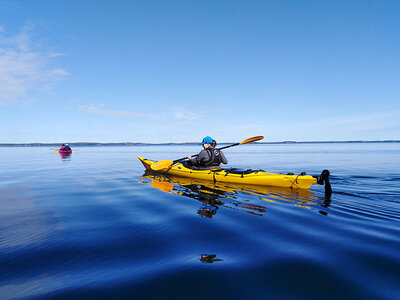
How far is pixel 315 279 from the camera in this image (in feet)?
9.22

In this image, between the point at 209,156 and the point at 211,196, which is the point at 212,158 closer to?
the point at 209,156

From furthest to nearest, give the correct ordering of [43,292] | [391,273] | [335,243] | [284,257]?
[335,243], [284,257], [391,273], [43,292]

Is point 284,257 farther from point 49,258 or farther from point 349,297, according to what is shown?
point 49,258

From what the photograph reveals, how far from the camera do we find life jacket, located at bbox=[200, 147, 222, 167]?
10.6 meters

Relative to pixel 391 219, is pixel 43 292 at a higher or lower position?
lower

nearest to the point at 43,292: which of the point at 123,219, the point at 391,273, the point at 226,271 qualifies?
the point at 226,271

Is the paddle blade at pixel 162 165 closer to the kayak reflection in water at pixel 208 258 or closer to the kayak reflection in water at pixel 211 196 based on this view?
the kayak reflection in water at pixel 211 196

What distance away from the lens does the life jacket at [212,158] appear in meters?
10.6

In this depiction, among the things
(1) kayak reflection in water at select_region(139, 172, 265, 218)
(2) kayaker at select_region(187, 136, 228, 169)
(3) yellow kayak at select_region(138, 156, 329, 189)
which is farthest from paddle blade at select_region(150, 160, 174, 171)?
(2) kayaker at select_region(187, 136, 228, 169)

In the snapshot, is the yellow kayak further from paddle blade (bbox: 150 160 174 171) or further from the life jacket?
paddle blade (bbox: 150 160 174 171)

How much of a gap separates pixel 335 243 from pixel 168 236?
2998mm

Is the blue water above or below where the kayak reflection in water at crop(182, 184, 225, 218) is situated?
below

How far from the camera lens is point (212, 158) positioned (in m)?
10.7

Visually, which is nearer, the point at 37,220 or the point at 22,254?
the point at 22,254
